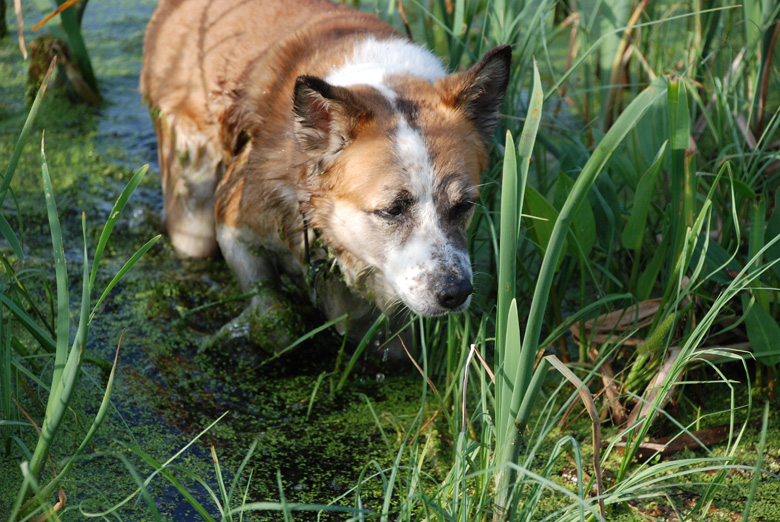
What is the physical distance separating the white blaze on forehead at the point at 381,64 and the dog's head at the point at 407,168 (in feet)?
0.53

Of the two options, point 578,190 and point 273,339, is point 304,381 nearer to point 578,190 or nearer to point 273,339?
point 273,339

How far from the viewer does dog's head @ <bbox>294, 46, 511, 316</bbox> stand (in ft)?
7.41

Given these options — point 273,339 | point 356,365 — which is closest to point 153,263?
point 273,339

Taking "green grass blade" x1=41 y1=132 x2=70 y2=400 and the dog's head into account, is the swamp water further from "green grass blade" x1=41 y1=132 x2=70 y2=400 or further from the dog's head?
the dog's head

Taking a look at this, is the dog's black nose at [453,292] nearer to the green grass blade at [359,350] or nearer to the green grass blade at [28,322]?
the green grass blade at [359,350]

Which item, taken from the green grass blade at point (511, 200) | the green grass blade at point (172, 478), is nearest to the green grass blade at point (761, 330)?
the green grass blade at point (511, 200)

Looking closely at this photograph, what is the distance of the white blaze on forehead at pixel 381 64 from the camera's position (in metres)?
2.65

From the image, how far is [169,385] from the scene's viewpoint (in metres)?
2.58

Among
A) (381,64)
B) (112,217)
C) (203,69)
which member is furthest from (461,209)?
(203,69)

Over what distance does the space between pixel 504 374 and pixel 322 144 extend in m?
1.12

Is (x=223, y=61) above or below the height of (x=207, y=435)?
above

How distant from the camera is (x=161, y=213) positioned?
382 cm

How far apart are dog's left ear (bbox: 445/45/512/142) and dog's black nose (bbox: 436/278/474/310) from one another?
61cm

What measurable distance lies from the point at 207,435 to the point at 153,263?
1.33m
